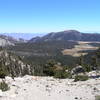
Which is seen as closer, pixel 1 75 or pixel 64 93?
pixel 64 93

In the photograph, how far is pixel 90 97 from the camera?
17703 millimetres

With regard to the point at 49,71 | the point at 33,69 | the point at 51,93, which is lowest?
the point at 33,69

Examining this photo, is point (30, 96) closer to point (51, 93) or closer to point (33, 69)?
point (51, 93)

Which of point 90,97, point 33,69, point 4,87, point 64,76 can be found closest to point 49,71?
point 64,76

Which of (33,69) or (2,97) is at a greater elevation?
(2,97)

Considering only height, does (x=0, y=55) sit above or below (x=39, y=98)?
below

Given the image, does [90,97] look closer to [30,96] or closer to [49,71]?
[30,96]

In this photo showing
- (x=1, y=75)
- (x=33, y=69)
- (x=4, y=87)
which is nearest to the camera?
(x=4, y=87)

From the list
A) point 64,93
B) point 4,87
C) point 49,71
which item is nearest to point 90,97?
point 64,93

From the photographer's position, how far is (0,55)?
175 meters

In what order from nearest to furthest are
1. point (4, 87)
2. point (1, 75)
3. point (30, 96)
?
1. point (30, 96)
2. point (4, 87)
3. point (1, 75)

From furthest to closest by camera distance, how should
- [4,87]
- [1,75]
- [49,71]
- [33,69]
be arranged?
[33,69], [49,71], [1,75], [4,87]

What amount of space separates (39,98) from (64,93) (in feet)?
8.67

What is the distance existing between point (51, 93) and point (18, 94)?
2.80 m
